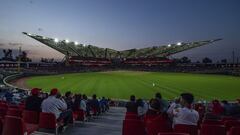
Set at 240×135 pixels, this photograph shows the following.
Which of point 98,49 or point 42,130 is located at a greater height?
point 98,49

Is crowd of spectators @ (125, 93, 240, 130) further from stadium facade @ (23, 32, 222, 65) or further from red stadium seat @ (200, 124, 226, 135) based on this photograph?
stadium facade @ (23, 32, 222, 65)

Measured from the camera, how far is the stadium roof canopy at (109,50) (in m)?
98.1

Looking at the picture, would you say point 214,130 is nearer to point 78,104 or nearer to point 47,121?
point 47,121

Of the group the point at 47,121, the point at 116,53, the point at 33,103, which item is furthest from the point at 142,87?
the point at 116,53

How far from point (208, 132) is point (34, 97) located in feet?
18.4

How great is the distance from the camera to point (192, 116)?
25.9 feet

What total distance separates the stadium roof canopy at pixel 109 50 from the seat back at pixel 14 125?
81.4m

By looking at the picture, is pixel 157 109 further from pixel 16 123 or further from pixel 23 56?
pixel 23 56

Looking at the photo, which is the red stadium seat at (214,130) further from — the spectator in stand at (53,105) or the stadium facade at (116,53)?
the stadium facade at (116,53)

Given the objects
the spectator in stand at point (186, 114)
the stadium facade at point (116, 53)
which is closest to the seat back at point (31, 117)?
the spectator in stand at point (186, 114)

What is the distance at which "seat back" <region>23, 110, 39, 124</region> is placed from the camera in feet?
31.7

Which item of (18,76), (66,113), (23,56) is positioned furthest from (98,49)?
(66,113)

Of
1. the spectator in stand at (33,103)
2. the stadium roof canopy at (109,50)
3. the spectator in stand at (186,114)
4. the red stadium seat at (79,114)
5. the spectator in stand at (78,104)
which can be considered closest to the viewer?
the spectator in stand at (186,114)

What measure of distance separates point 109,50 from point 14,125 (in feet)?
404
